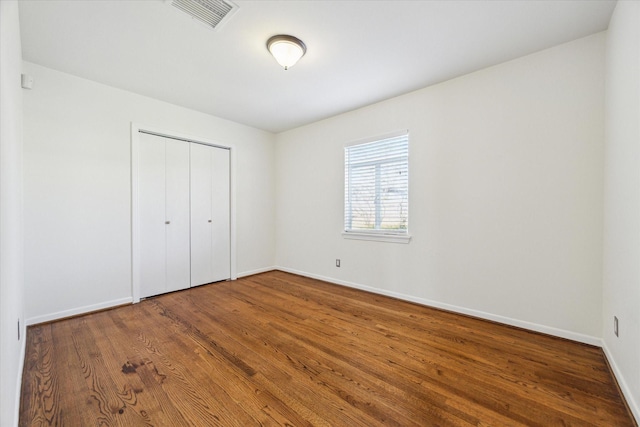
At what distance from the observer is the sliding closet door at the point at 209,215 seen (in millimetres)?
3887

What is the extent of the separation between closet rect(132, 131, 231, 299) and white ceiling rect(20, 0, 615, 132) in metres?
0.87

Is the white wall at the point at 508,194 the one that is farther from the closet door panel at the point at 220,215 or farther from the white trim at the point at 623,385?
the closet door panel at the point at 220,215

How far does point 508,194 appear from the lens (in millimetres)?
2545

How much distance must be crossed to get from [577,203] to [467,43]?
1.65 metres

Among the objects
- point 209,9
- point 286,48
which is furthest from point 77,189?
point 286,48

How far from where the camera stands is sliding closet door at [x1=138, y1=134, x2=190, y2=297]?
11.0 feet

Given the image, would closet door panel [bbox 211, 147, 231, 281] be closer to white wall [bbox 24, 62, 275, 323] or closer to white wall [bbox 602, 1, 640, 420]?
white wall [bbox 24, 62, 275, 323]

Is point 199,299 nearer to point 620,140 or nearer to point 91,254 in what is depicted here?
point 91,254

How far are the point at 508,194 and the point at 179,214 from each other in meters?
3.98

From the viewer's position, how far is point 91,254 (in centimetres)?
293

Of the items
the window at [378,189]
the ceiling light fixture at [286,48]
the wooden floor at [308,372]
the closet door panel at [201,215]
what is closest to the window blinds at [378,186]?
the window at [378,189]

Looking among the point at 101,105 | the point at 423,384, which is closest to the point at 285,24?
the point at 101,105

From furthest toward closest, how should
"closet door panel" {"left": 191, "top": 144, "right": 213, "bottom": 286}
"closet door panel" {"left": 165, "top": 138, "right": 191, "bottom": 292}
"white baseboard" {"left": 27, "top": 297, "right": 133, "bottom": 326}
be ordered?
1. "closet door panel" {"left": 191, "top": 144, "right": 213, "bottom": 286}
2. "closet door panel" {"left": 165, "top": 138, "right": 191, "bottom": 292}
3. "white baseboard" {"left": 27, "top": 297, "right": 133, "bottom": 326}

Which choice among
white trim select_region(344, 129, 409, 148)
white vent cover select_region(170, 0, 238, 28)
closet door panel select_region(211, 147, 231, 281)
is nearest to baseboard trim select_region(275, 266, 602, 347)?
closet door panel select_region(211, 147, 231, 281)
